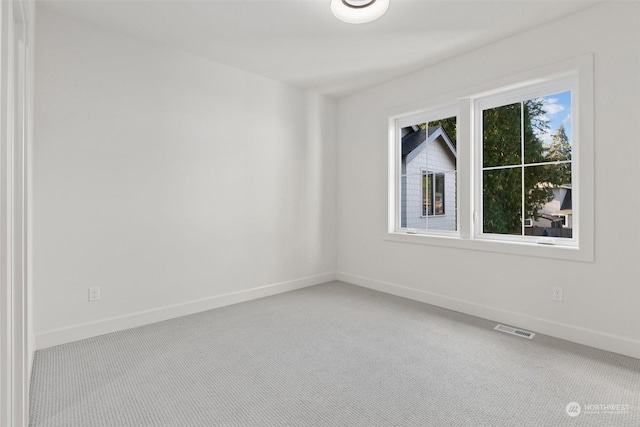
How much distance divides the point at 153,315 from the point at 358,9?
3.07 m

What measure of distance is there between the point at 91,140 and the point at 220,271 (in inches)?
66.1

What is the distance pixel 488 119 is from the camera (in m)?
3.37

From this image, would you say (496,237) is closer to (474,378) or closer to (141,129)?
(474,378)

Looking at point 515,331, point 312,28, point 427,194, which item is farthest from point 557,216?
point 312,28

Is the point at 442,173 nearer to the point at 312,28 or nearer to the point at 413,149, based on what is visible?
the point at 413,149

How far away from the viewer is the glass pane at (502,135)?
3.18 meters

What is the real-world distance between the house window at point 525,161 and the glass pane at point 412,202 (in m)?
0.73

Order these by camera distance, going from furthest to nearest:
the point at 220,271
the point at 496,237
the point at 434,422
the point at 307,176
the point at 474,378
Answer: the point at 307,176 < the point at 220,271 < the point at 496,237 < the point at 474,378 < the point at 434,422

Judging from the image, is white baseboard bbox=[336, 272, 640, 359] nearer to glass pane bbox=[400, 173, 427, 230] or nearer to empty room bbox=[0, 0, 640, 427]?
empty room bbox=[0, 0, 640, 427]

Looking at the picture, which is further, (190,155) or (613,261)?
(190,155)

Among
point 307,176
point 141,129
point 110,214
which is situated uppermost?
point 141,129

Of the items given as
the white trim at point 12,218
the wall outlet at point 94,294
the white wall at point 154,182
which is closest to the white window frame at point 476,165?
the white wall at point 154,182

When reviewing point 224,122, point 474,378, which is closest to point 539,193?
point 474,378

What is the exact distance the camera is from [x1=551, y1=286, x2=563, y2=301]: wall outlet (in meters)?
2.77
